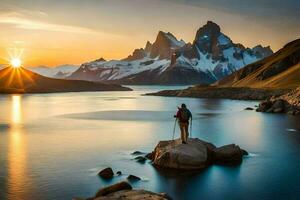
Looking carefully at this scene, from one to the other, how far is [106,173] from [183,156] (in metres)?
7.37

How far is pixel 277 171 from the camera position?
1695 inches

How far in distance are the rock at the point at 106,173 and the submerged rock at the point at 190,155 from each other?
531cm

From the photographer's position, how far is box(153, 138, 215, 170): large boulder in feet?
137

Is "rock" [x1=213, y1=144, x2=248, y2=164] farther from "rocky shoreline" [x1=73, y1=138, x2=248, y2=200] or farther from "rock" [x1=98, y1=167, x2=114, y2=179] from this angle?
"rock" [x1=98, y1=167, x2=114, y2=179]

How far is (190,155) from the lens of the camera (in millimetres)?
42188

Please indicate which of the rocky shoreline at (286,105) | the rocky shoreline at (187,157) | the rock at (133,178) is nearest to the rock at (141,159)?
the rocky shoreline at (187,157)

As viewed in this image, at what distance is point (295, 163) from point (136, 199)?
981 inches

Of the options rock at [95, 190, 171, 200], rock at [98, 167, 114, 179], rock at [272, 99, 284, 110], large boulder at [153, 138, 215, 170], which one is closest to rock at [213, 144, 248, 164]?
large boulder at [153, 138, 215, 170]

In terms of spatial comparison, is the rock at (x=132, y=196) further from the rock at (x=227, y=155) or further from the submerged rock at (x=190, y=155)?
the rock at (x=227, y=155)

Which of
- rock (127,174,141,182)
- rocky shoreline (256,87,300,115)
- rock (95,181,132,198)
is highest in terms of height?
rocky shoreline (256,87,300,115)

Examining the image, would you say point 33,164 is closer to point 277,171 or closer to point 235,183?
point 235,183

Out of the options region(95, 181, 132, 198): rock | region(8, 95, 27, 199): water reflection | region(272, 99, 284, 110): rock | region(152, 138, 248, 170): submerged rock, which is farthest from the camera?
region(272, 99, 284, 110): rock

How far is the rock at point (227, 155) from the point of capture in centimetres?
4572

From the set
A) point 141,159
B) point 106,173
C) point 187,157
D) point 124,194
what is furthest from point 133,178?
point 124,194
